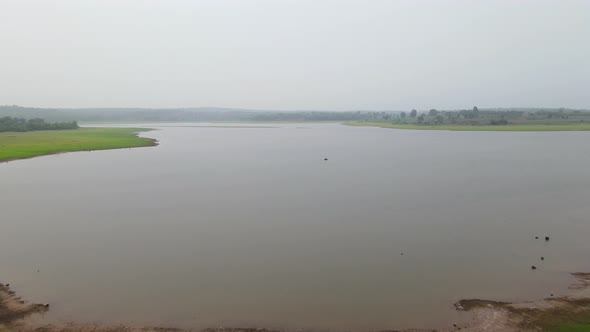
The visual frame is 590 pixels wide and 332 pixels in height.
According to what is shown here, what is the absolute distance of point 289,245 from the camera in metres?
11.3

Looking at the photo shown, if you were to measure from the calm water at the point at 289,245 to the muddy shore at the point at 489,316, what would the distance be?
0.28 m

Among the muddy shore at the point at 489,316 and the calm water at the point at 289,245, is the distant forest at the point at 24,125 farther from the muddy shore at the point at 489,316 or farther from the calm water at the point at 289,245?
the muddy shore at the point at 489,316

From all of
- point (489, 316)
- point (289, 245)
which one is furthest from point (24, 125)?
point (489, 316)

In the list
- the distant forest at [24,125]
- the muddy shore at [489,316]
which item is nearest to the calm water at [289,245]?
the muddy shore at [489,316]

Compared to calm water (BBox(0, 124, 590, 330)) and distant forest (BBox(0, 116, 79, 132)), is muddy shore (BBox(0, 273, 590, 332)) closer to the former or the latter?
calm water (BBox(0, 124, 590, 330))

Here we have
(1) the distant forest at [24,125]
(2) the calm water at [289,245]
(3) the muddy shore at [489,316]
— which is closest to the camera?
(3) the muddy shore at [489,316]

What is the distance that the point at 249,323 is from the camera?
7273 mm

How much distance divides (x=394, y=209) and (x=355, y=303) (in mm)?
7776

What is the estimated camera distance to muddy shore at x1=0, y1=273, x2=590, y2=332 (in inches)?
275

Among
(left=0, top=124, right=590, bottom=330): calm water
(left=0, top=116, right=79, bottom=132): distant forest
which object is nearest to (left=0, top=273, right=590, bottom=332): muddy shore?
(left=0, top=124, right=590, bottom=330): calm water

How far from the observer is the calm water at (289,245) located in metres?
7.95

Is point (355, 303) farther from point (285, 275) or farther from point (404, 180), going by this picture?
point (404, 180)

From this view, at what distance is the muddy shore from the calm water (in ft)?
0.92

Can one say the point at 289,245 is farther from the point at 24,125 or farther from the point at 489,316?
the point at 24,125
